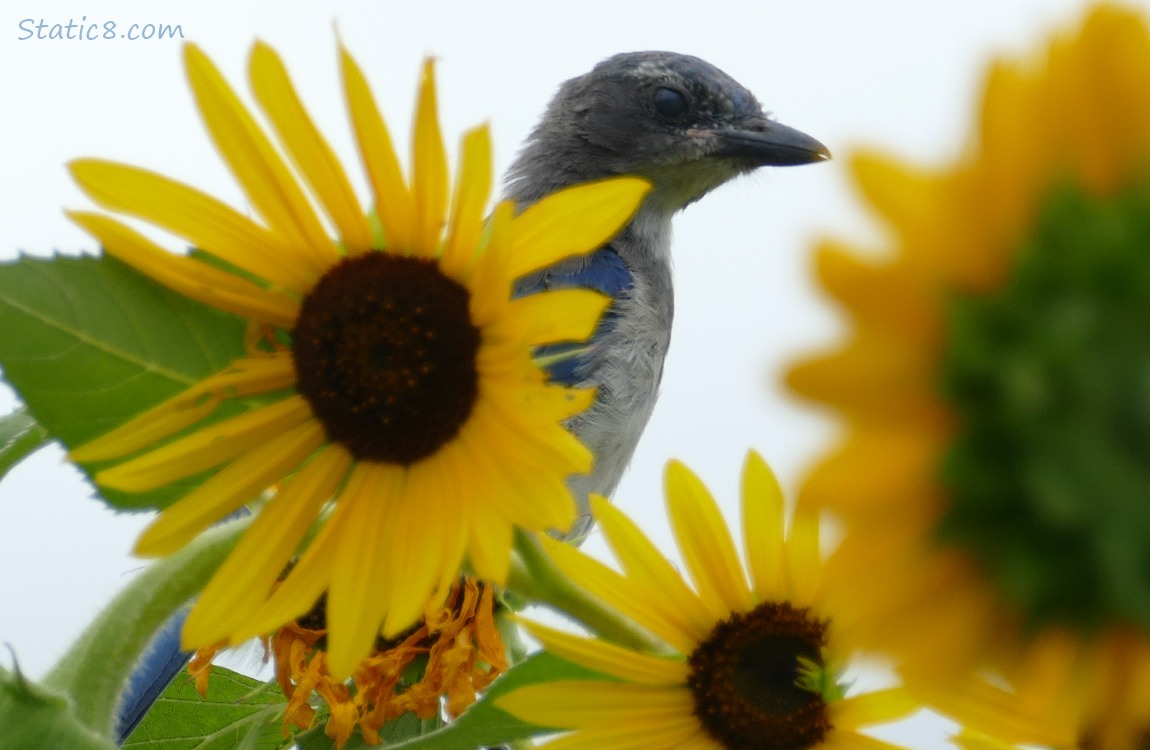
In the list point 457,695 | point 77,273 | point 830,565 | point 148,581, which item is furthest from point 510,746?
point 830,565

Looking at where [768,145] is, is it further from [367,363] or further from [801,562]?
[367,363]

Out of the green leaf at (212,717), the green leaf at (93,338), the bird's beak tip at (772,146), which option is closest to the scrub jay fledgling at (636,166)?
the bird's beak tip at (772,146)

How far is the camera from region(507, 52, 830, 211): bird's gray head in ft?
9.91

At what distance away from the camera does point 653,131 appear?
314 cm

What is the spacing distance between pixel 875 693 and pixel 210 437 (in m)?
0.42

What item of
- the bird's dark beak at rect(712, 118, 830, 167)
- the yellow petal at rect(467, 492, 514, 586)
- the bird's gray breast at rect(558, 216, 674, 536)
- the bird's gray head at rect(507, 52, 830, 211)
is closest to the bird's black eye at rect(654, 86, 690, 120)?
the bird's gray head at rect(507, 52, 830, 211)

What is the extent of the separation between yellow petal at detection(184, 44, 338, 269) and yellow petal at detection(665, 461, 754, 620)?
0.30 m

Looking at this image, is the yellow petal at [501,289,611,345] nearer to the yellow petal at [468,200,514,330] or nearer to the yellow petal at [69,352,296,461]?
the yellow petal at [468,200,514,330]

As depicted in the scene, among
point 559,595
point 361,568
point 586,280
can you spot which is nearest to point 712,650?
point 559,595

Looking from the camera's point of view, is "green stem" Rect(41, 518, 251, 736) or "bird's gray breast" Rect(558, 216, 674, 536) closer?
"green stem" Rect(41, 518, 251, 736)

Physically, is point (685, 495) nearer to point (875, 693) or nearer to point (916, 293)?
point (875, 693)

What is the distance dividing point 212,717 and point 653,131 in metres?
2.33

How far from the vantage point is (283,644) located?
36.1 inches

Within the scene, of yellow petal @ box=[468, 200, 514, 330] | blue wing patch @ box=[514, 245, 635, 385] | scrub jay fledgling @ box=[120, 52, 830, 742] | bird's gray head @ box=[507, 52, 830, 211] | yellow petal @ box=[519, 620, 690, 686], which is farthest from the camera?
bird's gray head @ box=[507, 52, 830, 211]
